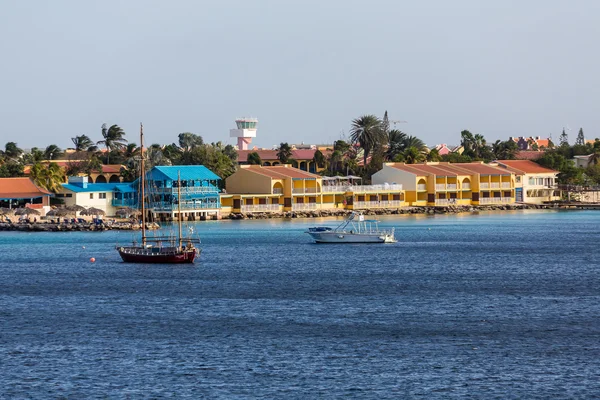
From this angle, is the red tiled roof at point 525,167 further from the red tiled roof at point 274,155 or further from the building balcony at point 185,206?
the building balcony at point 185,206

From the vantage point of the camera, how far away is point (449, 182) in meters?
141

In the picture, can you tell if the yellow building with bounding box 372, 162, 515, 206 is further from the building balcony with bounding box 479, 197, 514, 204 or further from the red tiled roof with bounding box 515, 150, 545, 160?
the red tiled roof with bounding box 515, 150, 545, 160

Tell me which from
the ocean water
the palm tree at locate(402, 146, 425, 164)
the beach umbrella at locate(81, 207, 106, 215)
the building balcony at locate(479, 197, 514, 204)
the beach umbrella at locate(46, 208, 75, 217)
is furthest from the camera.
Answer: the palm tree at locate(402, 146, 425, 164)

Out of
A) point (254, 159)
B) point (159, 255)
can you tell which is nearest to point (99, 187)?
point (254, 159)

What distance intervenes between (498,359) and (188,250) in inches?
1356

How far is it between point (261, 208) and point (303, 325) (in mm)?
83182

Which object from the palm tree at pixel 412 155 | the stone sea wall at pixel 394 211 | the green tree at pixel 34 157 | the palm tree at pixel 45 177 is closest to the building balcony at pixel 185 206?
the stone sea wall at pixel 394 211

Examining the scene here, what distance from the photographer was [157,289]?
56.6 metres

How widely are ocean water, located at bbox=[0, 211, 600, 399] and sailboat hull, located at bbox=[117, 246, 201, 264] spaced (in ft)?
3.58

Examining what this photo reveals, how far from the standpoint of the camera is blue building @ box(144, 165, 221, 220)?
115 m

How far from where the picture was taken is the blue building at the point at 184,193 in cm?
11475

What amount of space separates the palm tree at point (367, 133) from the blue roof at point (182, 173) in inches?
1468

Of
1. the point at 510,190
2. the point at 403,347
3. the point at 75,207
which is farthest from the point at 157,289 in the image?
the point at 510,190

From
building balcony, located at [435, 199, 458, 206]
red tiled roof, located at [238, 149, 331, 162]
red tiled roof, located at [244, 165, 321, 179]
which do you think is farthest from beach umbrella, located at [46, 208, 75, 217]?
red tiled roof, located at [238, 149, 331, 162]
